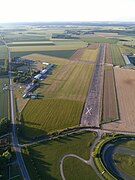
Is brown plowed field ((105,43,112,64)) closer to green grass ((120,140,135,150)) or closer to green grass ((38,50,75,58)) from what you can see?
green grass ((38,50,75,58))

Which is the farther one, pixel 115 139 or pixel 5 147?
pixel 115 139

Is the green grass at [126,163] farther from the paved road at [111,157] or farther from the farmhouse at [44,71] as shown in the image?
the farmhouse at [44,71]

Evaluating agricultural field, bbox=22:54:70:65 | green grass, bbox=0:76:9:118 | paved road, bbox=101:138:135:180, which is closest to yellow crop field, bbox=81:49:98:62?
agricultural field, bbox=22:54:70:65

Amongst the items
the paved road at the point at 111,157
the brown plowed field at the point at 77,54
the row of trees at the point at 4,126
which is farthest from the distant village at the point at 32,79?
the paved road at the point at 111,157

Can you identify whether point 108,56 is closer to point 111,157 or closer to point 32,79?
point 32,79

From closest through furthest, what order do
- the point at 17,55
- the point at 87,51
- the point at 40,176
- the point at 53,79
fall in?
the point at 40,176
the point at 53,79
the point at 17,55
the point at 87,51

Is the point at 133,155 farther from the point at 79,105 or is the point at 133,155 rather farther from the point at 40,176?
the point at 79,105

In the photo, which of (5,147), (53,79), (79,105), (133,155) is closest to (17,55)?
(53,79)

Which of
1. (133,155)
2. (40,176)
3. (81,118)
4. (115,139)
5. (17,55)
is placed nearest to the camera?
(40,176)
